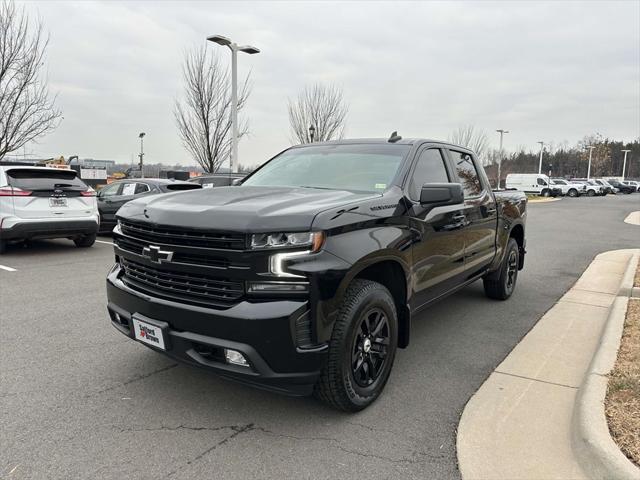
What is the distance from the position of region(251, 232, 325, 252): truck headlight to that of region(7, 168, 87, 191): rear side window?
7.82m

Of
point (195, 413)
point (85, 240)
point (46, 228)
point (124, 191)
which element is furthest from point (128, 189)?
point (195, 413)

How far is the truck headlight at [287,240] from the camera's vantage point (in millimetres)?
2676

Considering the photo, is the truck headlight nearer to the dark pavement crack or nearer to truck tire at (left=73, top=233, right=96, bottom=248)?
the dark pavement crack

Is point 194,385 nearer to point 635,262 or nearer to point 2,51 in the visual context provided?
point 635,262

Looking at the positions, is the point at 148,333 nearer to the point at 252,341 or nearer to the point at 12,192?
the point at 252,341

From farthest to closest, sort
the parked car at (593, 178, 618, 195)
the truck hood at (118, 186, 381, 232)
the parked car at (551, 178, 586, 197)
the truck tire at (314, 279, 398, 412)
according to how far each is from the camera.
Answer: the parked car at (593, 178, 618, 195), the parked car at (551, 178, 586, 197), the truck tire at (314, 279, 398, 412), the truck hood at (118, 186, 381, 232)

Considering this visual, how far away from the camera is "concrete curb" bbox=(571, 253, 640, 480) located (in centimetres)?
243

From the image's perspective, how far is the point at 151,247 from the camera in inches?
120

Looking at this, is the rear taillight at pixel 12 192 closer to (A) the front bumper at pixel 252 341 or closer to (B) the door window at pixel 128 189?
(B) the door window at pixel 128 189

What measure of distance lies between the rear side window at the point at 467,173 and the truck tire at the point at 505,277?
4.17 ft

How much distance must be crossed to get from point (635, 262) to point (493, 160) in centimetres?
7356

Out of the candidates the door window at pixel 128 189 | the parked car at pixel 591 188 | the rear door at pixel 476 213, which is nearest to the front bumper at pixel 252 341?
the rear door at pixel 476 213

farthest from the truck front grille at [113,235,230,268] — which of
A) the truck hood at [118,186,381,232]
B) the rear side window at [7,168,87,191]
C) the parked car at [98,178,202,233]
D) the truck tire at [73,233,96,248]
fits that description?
the parked car at [98,178,202,233]

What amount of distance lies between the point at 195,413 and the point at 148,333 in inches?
24.9
